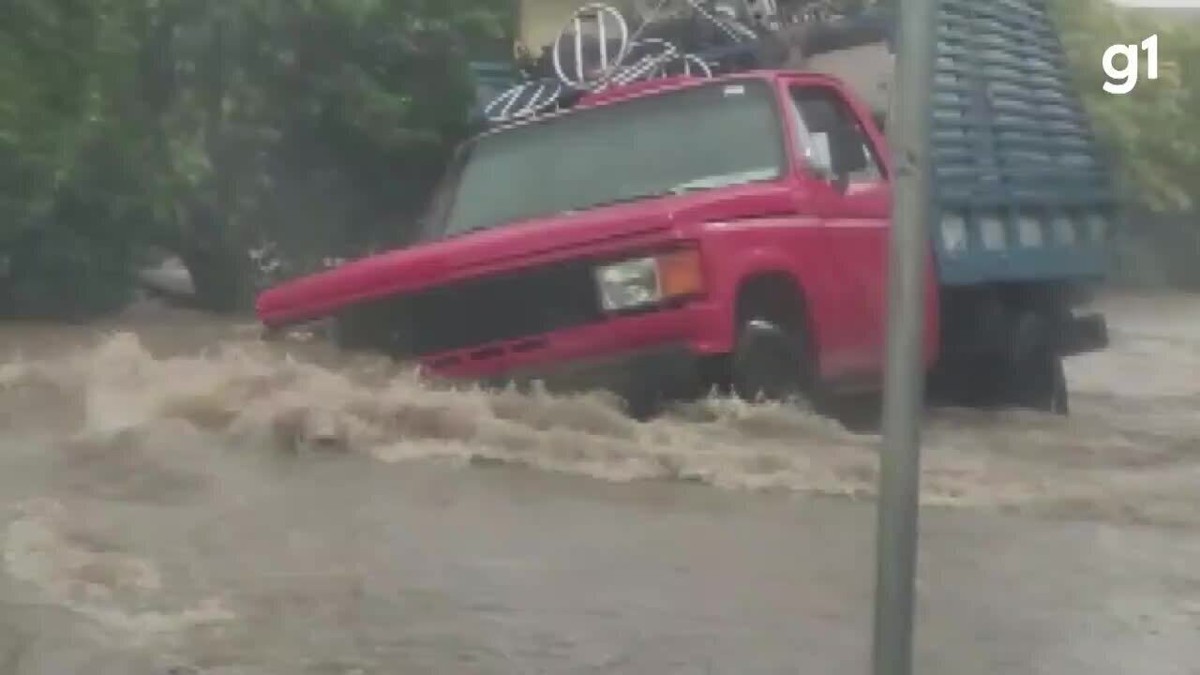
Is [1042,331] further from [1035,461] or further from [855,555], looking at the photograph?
[855,555]

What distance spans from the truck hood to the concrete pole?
4328 mm

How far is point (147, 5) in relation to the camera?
52.3 ft

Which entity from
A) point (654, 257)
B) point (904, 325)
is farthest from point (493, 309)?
point (904, 325)

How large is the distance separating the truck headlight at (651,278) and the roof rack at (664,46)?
2595mm

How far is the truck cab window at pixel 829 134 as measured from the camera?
895cm

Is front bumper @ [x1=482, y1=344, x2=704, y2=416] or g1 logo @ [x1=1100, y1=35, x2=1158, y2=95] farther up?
g1 logo @ [x1=1100, y1=35, x2=1158, y2=95]

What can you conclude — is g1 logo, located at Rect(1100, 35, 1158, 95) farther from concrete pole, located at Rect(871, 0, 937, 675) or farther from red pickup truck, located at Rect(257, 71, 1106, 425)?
concrete pole, located at Rect(871, 0, 937, 675)

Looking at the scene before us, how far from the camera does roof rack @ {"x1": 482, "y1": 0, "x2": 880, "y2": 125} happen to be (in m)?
10.9

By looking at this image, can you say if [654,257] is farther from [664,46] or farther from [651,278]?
[664,46]

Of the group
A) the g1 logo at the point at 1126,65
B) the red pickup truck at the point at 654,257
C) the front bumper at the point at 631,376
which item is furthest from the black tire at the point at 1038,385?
the g1 logo at the point at 1126,65

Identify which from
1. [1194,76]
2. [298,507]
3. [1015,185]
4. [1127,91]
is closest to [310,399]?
[298,507]

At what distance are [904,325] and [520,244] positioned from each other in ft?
15.1

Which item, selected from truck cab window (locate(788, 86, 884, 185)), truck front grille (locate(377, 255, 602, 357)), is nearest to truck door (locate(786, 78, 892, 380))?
truck cab window (locate(788, 86, 884, 185))

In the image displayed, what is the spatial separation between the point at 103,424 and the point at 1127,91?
2819 cm
